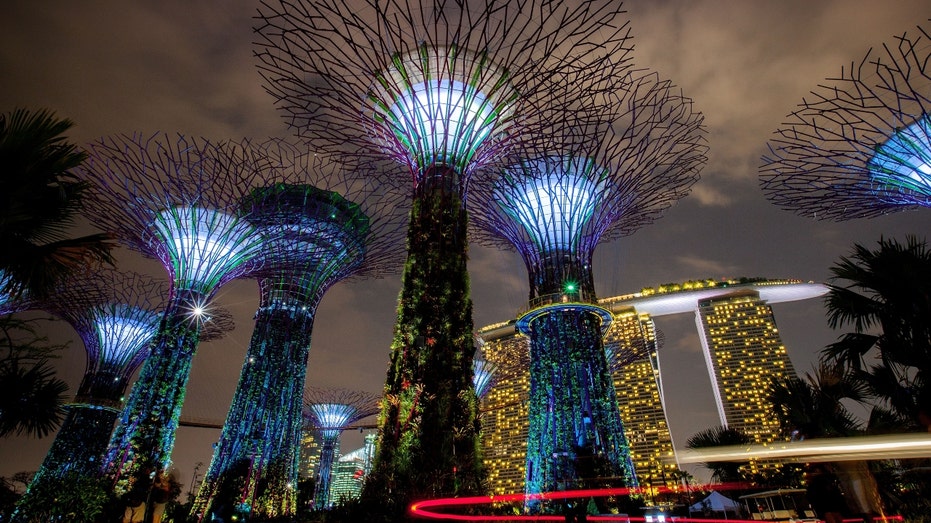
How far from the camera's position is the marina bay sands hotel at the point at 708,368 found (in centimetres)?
8462

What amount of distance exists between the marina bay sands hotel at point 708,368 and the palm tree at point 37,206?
247ft

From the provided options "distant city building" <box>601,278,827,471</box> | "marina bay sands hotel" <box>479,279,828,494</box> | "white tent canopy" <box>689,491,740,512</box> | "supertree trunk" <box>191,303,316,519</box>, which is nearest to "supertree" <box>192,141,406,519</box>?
"supertree trunk" <box>191,303,316,519</box>

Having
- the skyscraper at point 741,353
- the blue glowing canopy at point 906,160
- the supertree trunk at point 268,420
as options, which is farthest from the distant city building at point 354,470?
the skyscraper at point 741,353

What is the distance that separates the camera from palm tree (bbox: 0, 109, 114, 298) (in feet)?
16.9

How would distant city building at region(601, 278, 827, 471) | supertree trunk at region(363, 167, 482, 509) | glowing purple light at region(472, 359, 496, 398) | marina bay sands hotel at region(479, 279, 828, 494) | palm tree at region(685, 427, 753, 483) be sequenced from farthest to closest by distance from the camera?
distant city building at region(601, 278, 827, 471), marina bay sands hotel at region(479, 279, 828, 494), glowing purple light at region(472, 359, 496, 398), palm tree at region(685, 427, 753, 483), supertree trunk at region(363, 167, 482, 509)

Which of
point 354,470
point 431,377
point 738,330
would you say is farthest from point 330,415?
point 738,330

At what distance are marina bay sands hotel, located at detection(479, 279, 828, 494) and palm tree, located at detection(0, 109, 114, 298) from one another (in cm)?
7538

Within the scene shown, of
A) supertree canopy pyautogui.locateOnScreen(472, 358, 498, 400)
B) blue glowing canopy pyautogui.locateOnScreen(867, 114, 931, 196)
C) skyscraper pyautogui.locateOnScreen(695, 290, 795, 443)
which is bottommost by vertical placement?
supertree canopy pyautogui.locateOnScreen(472, 358, 498, 400)

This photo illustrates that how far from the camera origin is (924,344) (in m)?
8.76

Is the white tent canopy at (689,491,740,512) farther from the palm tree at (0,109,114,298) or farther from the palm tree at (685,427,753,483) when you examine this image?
the palm tree at (0,109,114,298)

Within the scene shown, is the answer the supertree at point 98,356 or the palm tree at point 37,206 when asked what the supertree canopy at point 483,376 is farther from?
the palm tree at point 37,206

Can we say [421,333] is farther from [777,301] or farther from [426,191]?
[777,301]

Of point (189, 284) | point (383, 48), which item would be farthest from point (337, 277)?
point (383, 48)

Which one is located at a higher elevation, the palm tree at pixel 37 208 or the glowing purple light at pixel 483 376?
the glowing purple light at pixel 483 376
